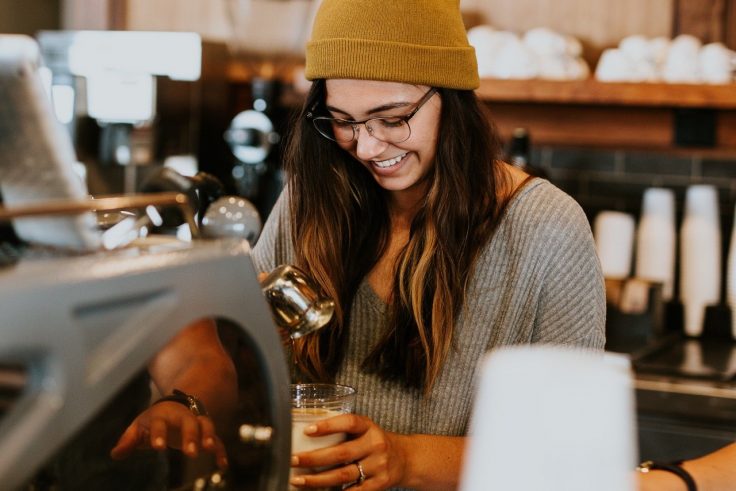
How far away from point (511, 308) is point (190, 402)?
0.68 meters

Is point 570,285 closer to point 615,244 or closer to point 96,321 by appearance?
point 96,321

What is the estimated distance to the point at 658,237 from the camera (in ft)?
9.59

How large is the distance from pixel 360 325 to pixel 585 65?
5.41 feet

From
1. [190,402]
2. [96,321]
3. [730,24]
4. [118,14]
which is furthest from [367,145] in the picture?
[118,14]

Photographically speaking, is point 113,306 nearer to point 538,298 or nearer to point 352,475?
point 352,475

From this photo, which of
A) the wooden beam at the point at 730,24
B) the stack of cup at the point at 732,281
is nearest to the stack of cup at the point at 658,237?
the stack of cup at the point at 732,281

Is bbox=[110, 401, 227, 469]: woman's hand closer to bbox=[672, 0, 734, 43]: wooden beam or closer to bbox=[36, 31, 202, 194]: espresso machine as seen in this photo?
bbox=[36, 31, 202, 194]: espresso machine

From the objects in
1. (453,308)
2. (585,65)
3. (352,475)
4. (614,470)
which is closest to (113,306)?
(614,470)

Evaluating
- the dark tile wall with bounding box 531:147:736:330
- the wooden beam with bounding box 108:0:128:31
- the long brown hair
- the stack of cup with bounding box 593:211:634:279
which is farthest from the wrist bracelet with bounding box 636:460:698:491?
the wooden beam with bounding box 108:0:128:31

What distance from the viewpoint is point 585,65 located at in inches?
116

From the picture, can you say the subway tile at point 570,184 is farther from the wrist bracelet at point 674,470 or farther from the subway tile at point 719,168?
the wrist bracelet at point 674,470

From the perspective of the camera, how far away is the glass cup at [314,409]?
3.34 ft

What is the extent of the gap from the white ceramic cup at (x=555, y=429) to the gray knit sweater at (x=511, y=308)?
0.84 metres

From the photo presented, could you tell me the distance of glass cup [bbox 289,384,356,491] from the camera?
1019 millimetres
